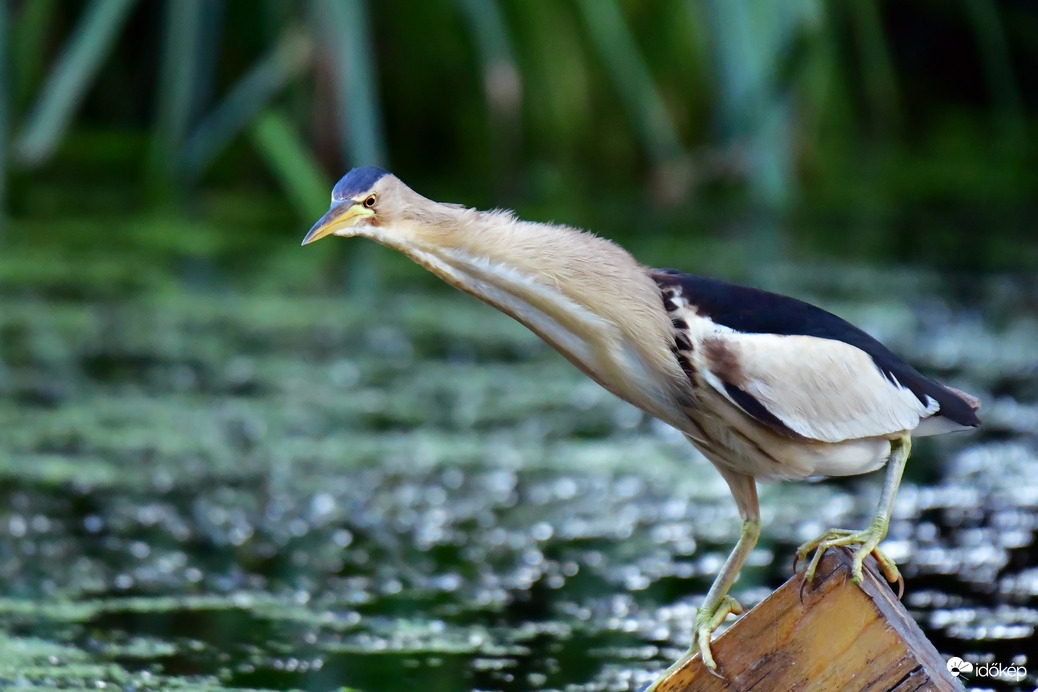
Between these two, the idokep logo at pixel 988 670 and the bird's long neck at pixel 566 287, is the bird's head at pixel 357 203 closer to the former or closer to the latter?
the bird's long neck at pixel 566 287

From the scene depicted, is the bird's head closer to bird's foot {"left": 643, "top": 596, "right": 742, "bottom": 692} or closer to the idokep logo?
bird's foot {"left": 643, "top": 596, "right": 742, "bottom": 692}

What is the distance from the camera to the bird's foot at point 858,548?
1660mm

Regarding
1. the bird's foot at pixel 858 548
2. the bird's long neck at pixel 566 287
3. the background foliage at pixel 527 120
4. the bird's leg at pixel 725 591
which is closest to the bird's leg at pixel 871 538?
the bird's foot at pixel 858 548

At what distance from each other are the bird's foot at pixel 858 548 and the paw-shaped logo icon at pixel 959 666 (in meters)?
0.45

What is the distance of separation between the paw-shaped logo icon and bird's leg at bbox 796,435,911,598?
1.29 ft

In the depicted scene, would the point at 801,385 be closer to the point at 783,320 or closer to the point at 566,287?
the point at 783,320

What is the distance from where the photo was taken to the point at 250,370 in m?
4.31

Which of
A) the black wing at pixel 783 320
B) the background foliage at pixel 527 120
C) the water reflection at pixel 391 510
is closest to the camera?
the black wing at pixel 783 320

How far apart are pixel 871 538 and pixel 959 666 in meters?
0.57

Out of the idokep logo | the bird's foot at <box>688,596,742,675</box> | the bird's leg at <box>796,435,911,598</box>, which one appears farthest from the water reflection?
the bird's leg at <box>796,435,911,598</box>

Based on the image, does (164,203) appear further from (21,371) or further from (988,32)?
(988,32)

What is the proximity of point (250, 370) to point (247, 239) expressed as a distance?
2.07m

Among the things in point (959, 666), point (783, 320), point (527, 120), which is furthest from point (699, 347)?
point (527, 120)

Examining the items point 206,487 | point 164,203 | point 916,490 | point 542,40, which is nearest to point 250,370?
point 206,487
